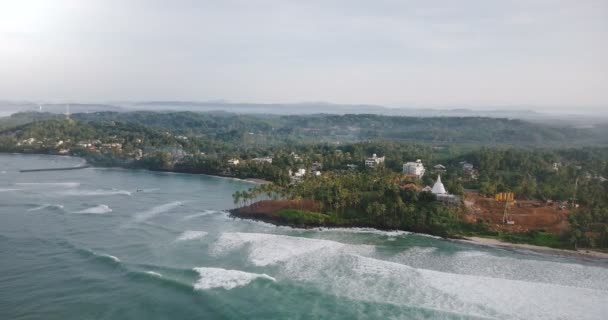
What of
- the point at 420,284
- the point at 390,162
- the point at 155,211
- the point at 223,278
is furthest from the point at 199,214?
the point at 390,162

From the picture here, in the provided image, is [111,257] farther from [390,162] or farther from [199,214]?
[390,162]

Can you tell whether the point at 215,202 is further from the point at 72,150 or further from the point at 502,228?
the point at 72,150

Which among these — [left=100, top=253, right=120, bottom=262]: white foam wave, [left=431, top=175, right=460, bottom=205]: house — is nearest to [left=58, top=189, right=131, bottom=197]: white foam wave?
[left=100, top=253, right=120, bottom=262]: white foam wave

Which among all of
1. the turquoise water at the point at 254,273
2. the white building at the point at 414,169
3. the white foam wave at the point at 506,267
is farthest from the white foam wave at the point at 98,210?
the white building at the point at 414,169

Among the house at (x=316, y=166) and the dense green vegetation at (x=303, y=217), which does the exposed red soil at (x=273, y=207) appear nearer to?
the dense green vegetation at (x=303, y=217)

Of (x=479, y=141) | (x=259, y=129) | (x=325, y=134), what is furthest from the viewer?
(x=259, y=129)

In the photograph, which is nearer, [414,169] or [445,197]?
[445,197]

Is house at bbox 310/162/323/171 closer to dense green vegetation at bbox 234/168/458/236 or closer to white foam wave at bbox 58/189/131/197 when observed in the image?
dense green vegetation at bbox 234/168/458/236

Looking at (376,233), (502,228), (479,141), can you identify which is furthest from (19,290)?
(479,141)
